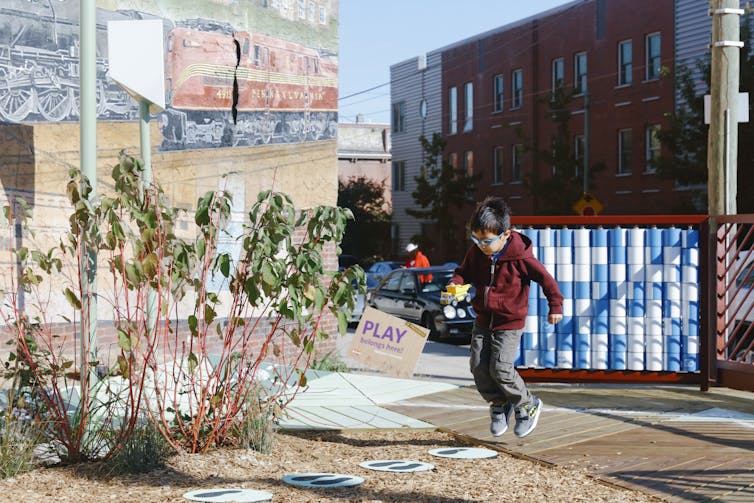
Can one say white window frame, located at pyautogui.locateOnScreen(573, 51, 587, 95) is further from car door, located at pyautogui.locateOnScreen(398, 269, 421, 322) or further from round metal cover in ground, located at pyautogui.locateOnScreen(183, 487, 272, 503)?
round metal cover in ground, located at pyautogui.locateOnScreen(183, 487, 272, 503)

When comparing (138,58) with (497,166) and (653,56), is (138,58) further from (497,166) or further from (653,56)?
(497,166)

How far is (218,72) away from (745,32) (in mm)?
22493

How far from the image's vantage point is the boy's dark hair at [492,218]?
280 inches

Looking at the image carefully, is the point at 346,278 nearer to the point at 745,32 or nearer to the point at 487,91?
the point at 745,32

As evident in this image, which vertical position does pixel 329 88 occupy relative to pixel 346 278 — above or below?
above

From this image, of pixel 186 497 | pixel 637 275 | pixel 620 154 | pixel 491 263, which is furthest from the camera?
pixel 620 154

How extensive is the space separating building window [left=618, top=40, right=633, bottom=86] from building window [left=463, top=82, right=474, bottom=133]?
11905 mm

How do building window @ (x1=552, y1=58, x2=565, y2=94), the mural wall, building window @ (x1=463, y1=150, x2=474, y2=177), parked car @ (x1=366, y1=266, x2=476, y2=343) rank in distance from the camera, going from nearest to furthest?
the mural wall, parked car @ (x1=366, y1=266, x2=476, y2=343), building window @ (x1=552, y1=58, x2=565, y2=94), building window @ (x1=463, y1=150, x2=474, y2=177)

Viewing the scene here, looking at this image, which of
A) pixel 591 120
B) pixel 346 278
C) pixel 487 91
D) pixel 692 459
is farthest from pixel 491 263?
pixel 487 91

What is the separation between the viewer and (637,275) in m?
10.0

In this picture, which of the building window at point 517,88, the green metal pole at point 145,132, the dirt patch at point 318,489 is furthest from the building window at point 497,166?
the dirt patch at point 318,489

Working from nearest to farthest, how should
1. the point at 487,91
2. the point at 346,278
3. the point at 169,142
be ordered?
the point at 346,278 → the point at 169,142 → the point at 487,91

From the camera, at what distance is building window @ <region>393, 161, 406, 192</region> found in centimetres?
6184

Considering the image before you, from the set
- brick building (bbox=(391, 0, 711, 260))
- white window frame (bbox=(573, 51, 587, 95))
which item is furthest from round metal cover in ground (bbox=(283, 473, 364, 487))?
white window frame (bbox=(573, 51, 587, 95))
